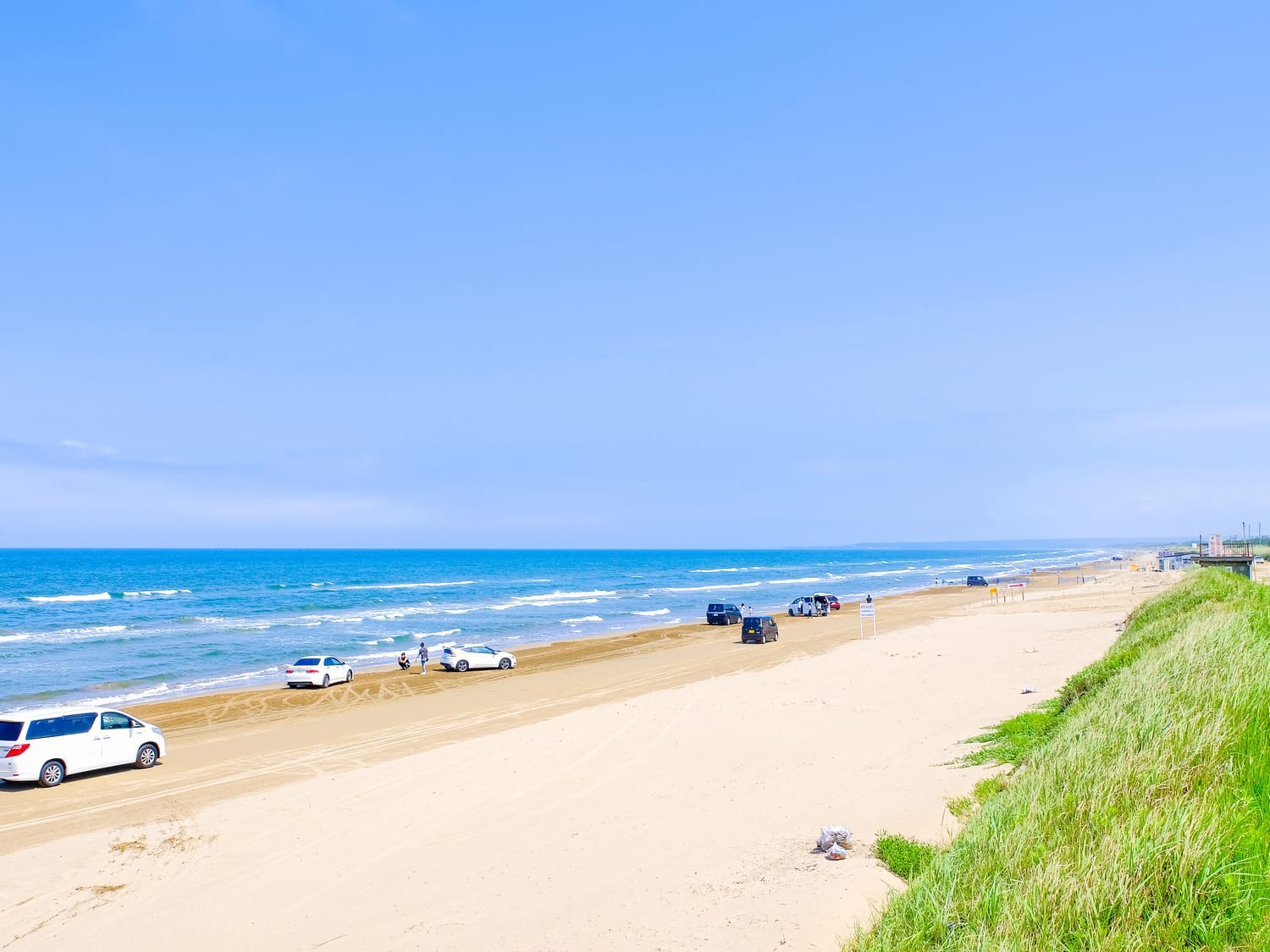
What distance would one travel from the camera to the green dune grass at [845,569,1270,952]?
5.16m

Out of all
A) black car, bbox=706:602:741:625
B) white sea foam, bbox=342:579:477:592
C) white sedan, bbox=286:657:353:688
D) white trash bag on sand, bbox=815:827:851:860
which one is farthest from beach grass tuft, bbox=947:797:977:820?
→ white sea foam, bbox=342:579:477:592

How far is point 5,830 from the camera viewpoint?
16.7m

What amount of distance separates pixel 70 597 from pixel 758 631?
261ft

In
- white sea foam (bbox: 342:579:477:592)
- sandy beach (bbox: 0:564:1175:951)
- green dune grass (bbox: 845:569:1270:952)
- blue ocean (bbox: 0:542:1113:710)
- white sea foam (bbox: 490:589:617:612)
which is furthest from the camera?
white sea foam (bbox: 342:579:477:592)

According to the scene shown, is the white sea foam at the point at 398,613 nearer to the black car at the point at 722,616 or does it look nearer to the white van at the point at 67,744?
the black car at the point at 722,616

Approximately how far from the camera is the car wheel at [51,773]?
20.0 meters

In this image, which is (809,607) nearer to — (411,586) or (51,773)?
(51,773)

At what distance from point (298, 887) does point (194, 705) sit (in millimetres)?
23613

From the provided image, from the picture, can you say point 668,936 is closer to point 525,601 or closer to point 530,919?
point 530,919

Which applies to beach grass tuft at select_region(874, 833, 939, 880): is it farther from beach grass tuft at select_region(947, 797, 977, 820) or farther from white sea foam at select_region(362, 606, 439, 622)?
white sea foam at select_region(362, 606, 439, 622)

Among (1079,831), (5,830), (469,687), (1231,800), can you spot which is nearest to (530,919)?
(1079,831)

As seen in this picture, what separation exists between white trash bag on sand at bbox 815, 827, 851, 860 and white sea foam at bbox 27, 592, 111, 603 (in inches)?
3754

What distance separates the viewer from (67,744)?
66.8 feet

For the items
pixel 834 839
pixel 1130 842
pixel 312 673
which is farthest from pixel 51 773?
pixel 1130 842
